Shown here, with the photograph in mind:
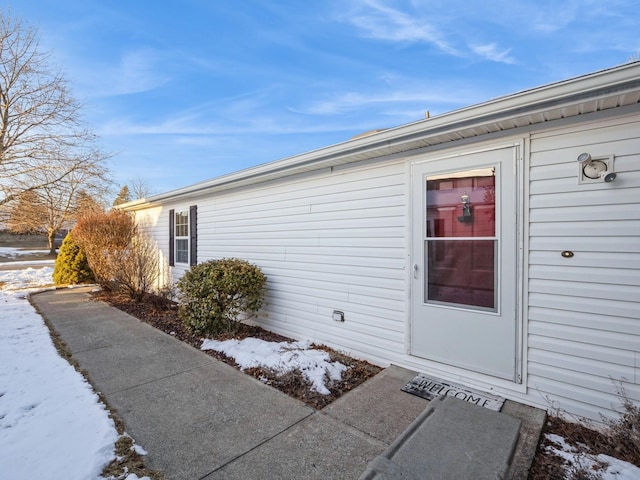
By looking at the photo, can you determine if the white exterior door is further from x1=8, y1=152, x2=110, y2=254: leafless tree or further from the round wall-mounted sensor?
x1=8, y1=152, x2=110, y2=254: leafless tree

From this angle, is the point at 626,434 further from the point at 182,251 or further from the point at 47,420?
the point at 182,251

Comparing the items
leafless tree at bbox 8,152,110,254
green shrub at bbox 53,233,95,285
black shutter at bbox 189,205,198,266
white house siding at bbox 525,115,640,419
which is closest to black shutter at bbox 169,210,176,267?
black shutter at bbox 189,205,198,266

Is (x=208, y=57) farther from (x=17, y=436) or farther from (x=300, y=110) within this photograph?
(x=17, y=436)

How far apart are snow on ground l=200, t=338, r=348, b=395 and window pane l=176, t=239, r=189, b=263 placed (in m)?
3.58

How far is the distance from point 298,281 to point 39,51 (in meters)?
13.4

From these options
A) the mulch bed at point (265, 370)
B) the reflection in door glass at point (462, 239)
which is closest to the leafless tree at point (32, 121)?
the mulch bed at point (265, 370)

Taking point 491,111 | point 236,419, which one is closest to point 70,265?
point 236,419

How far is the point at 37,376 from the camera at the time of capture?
3463mm

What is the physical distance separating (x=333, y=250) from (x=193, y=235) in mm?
4302

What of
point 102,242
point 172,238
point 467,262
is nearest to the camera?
point 467,262

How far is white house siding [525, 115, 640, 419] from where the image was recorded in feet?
7.83

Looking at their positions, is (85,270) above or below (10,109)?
below

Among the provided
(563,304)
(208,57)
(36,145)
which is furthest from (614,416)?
(36,145)

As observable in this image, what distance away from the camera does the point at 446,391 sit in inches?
120
